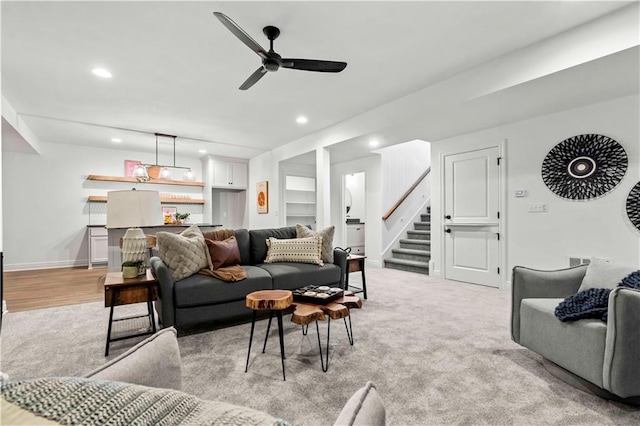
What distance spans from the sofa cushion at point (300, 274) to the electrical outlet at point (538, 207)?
269 centimetres

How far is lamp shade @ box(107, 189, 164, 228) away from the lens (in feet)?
8.04

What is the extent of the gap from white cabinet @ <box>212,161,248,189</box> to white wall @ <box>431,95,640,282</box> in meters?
5.35

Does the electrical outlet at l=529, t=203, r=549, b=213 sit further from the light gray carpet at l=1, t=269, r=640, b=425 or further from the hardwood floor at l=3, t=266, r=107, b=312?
the hardwood floor at l=3, t=266, r=107, b=312

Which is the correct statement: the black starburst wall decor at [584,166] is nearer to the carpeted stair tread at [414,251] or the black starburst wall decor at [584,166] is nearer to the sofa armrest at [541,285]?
the sofa armrest at [541,285]

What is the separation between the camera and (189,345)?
2.47 metres

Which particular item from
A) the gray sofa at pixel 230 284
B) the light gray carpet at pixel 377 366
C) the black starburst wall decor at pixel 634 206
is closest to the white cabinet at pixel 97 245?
the light gray carpet at pixel 377 366

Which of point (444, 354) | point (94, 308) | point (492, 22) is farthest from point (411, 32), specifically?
point (94, 308)

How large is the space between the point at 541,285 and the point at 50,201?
823 cm

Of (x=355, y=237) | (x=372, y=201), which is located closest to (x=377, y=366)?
(x=372, y=201)

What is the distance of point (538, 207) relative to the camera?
4.04m

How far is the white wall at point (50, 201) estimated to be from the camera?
20.0ft

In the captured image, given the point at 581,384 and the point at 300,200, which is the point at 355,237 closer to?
the point at 300,200

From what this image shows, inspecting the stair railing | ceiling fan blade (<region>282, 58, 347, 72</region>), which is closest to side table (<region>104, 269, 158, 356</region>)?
ceiling fan blade (<region>282, 58, 347, 72</region>)

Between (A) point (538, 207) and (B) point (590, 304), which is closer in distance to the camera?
(B) point (590, 304)
